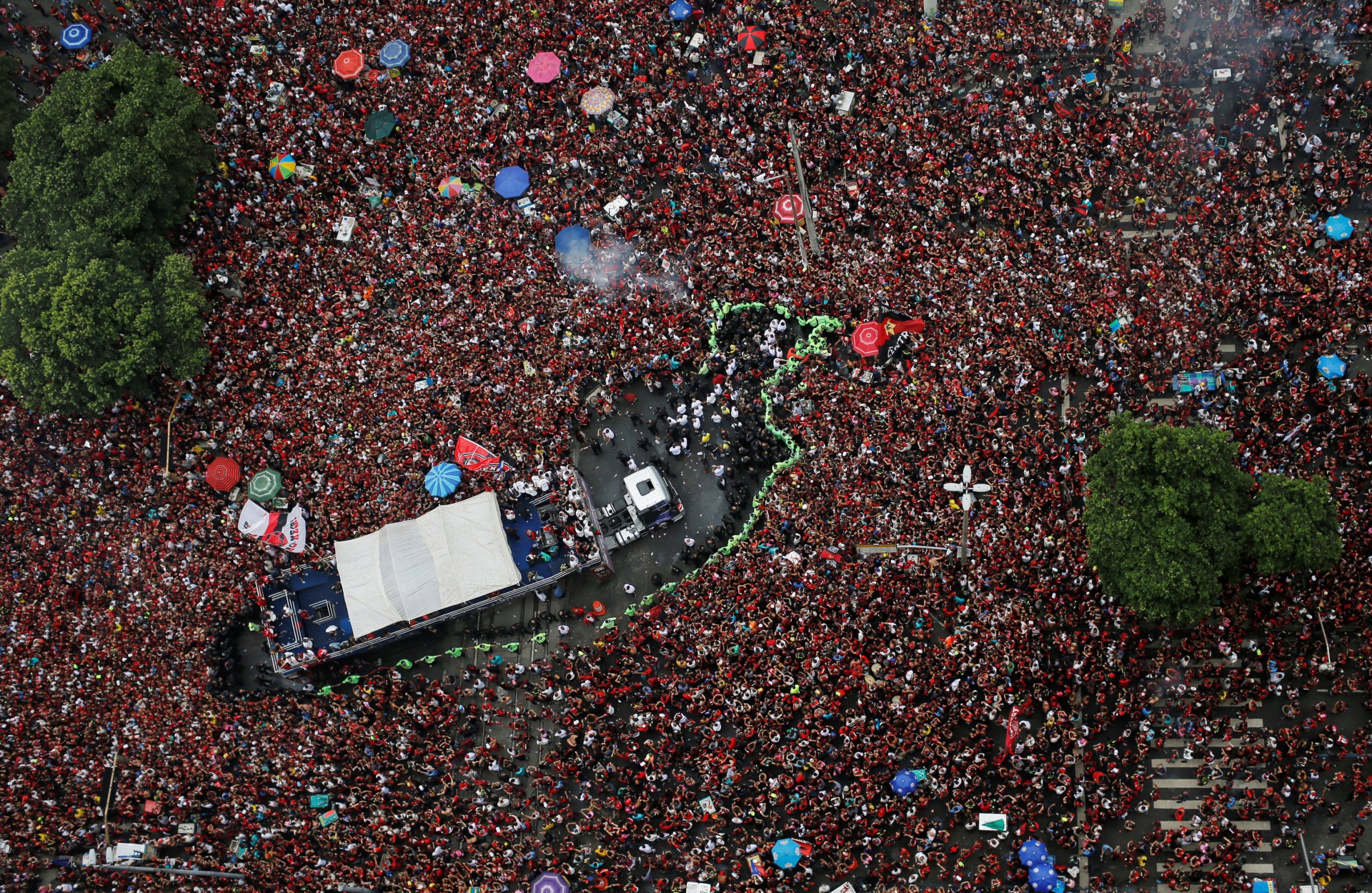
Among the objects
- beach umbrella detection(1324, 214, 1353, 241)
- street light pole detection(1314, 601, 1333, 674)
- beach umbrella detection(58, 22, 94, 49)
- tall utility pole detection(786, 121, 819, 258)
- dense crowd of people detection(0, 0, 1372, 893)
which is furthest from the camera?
beach umbrella detection(58, 22, 94, 49)

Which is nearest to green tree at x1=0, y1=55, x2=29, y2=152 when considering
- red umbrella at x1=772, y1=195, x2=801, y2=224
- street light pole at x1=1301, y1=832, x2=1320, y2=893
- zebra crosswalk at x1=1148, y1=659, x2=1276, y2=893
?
red umbrella at x1=772, y1=195, x2=801, y2=224

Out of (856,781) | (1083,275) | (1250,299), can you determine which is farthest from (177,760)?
(1250,299)

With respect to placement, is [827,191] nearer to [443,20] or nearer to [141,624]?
[443,20]

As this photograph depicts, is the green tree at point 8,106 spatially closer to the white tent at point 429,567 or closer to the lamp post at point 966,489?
the white tent at point 429,567

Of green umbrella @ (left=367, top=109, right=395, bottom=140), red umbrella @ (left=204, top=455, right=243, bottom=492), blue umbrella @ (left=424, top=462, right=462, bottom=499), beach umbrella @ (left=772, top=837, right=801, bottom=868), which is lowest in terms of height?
beach umbrella @ (left=772, top=837, right=801, bottom=868)

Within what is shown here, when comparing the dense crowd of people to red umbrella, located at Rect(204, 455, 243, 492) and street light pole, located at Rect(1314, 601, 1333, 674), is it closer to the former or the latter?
street light pole, located at Rect(1314, 601, 1333, 674)

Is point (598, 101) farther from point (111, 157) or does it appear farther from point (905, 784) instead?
point (905, 784)

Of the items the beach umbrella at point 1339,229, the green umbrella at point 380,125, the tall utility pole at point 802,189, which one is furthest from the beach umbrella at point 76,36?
the beach umbrella at point 1339,229

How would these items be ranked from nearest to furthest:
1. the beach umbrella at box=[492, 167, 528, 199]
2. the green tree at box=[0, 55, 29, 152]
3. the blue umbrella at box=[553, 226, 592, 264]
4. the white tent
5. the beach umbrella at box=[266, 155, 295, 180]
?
the white tent → the blue umbrella at box=[553, 226, 592, 264] → the beach umbrella at box=[492, 167, 528, 199] → the beach umbrella at box=[266, 155, 295, 180] → the green tree at box=[0, 55, 29, 152]
